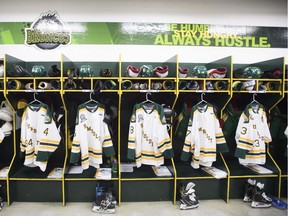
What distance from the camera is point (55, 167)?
2.77 metres

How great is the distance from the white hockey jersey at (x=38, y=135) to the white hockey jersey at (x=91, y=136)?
27cm

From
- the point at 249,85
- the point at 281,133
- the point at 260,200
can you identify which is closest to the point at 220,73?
the point at 249,85

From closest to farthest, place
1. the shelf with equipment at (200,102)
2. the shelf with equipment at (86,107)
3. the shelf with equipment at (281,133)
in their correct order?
the shelf with equipment at (86,107)
the shelf with equipment at (200,102)
the shelf with equipment at (281,133)

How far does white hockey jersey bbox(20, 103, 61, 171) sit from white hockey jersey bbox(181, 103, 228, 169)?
160 cm

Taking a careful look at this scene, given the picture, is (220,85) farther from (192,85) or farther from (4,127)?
(4,127)

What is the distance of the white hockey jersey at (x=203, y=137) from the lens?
2488 mm

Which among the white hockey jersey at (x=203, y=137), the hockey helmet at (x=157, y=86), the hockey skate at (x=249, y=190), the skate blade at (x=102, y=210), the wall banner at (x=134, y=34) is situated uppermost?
the wall banner at (x=134, y=34)

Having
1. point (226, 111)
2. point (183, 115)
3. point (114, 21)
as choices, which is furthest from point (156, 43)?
point (226, 111)

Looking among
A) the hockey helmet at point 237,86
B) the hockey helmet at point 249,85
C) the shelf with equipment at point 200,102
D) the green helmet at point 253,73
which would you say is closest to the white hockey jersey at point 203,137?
the shelf with equipment at point 200,102

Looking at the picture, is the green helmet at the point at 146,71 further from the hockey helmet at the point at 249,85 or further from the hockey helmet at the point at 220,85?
the hockey helmet at the point at 249,85

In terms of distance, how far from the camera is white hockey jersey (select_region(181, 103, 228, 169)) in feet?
8.16

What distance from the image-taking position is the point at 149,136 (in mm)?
2531

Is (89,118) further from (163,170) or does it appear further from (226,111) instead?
(226,111)

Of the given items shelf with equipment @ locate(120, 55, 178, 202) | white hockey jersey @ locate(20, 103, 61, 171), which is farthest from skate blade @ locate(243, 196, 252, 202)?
white hockey jersey @ locate(20, 103, 61, 171)
